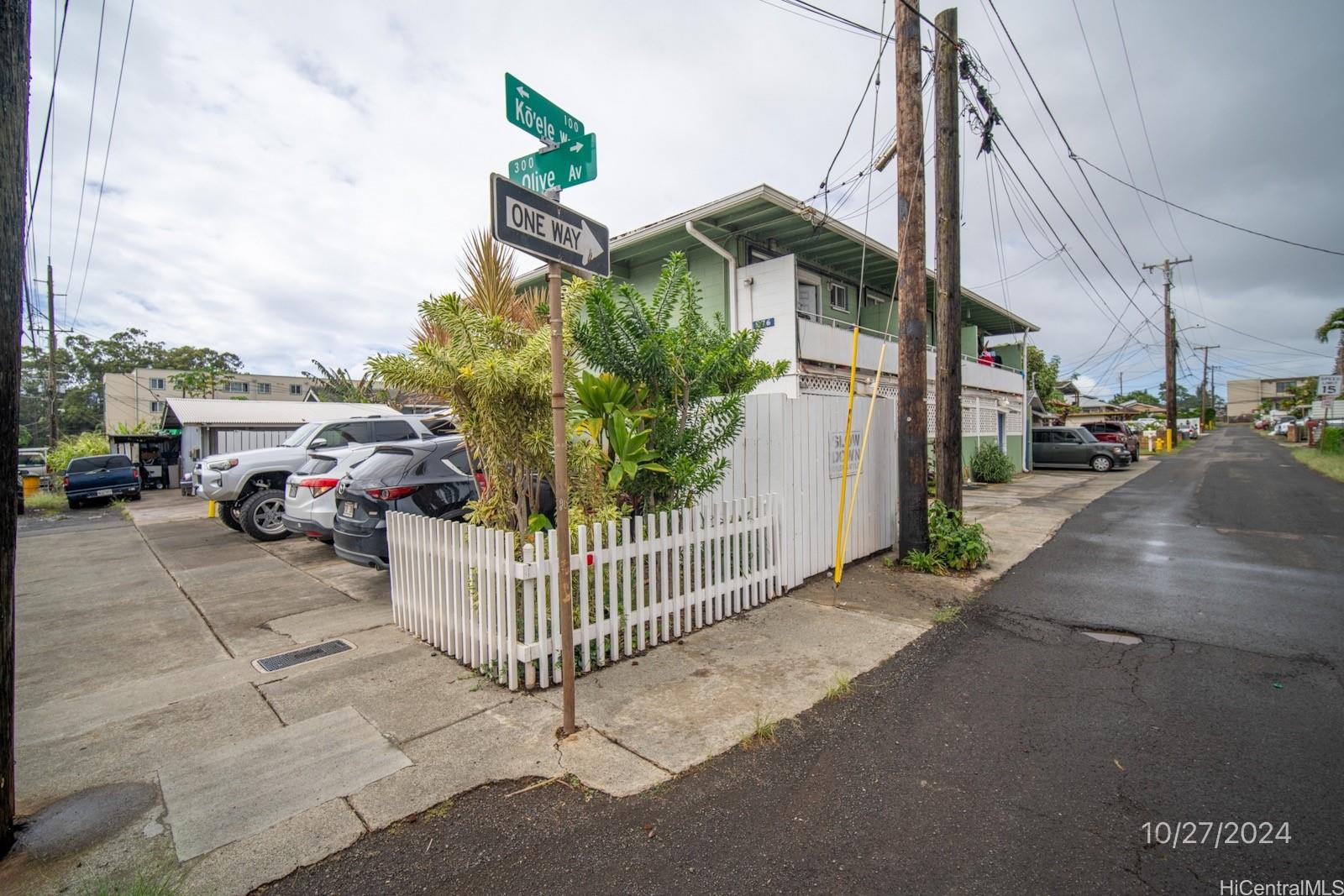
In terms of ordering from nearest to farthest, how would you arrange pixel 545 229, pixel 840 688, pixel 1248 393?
pixel 545 229, pixel 840 688, pixel 1248 393

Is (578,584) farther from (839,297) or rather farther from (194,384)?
(194,384)

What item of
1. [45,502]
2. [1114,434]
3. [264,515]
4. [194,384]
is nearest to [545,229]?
[264,515]

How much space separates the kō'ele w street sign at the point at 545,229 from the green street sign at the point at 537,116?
42 centimetres

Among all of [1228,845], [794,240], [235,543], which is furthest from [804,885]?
[794,240]

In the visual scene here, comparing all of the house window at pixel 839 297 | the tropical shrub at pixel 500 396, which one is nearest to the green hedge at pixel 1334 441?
the house window at pixel 839 297

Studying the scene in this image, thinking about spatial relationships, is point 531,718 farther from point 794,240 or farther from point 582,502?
point 794,240

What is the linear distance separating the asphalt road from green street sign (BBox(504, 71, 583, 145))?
3432mm

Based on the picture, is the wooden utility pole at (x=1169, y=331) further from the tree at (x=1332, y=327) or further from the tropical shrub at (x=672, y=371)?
the tropical shrub at (x=672, y=371)

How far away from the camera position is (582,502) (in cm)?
504

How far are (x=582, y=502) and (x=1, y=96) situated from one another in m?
3.80

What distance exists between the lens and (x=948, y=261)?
7.59 meters

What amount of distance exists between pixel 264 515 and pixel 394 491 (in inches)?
212

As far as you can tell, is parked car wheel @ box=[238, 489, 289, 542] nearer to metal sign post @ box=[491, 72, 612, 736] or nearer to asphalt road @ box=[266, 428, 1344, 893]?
metal sign post @ box=[491, 72, 612, 736]

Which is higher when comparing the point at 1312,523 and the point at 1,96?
the point at 1,96
